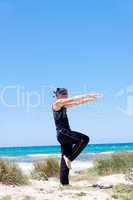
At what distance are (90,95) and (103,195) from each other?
1.84m

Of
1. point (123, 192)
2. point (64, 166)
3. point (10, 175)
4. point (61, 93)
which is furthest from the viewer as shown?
point (10, 175)

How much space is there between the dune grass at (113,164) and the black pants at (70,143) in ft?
14.3

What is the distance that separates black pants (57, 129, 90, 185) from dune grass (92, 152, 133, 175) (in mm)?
4367

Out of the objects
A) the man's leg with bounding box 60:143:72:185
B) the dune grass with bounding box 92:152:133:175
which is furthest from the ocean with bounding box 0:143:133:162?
the man's leg with bounding box 60:143:72:185

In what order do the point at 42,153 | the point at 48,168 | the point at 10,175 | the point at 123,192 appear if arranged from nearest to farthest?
the point at 123,192 < the point at 10,175 < the point at 48,168 < the point at 42,153

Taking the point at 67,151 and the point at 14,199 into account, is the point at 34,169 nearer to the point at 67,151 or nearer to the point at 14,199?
the point at 67,151

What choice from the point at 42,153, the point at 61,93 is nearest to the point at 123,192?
the point at 61,93

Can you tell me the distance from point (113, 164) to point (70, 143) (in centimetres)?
550

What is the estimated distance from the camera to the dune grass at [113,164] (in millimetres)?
16594

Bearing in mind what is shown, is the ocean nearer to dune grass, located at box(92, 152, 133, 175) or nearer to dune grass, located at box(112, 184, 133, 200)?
dune grass, located at box(92, 152, 133, 175)

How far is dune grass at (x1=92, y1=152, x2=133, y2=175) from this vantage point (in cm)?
1659

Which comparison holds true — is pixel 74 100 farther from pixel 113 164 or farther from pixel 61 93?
pixel 113 164

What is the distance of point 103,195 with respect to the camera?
10.8 m

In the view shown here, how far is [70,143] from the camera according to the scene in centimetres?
1185
